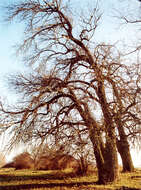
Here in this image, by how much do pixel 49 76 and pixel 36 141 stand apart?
261cm

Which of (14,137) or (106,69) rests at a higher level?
(106,69)

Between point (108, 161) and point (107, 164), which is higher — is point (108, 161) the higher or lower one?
the higher one

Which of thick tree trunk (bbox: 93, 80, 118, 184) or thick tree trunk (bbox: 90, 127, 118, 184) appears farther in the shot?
thick tree trunk (bbox: 90, 127, 118, 184)

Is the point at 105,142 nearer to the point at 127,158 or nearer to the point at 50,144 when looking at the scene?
the point at 50,144

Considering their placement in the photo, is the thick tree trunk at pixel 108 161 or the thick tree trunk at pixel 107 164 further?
the thick tree trunk at pixel 107 164

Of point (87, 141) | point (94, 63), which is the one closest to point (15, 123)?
point (87, 141)

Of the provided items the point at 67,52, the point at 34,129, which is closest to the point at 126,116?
the point at 34,129

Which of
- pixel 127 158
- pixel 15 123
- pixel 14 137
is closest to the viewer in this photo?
pixel 14 137

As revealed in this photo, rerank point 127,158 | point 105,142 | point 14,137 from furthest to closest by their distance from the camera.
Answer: point 127,158 < point 105,142 < point 14,137

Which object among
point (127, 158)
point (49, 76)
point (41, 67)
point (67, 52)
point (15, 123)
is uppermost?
point (67, 52)

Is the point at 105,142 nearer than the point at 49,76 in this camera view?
No

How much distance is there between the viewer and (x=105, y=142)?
916cm

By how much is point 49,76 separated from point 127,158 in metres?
8.46

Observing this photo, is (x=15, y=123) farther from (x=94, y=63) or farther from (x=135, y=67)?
(x=135, y=67)
